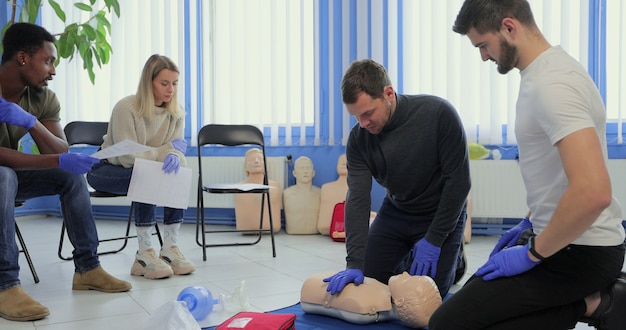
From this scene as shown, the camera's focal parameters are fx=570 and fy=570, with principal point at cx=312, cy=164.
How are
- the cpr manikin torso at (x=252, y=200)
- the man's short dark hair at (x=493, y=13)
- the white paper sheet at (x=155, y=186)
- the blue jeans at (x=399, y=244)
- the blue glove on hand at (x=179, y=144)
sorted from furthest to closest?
the cpr manikin torso at (x=252, y=200) < the blue glove on hand at (x=179, y=144) < the white paper sheet at (x=155, y=186) < the blue jeans at (x=399, y=244) < the man's short dark hair at (x=493, y=13)

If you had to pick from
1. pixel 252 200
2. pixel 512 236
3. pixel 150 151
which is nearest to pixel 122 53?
pixel 252 200

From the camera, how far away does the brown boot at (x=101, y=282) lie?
2318 mm

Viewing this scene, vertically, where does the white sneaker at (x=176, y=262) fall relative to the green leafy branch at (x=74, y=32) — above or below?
below

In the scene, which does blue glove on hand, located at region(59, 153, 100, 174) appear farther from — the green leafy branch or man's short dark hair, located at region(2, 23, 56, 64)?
the green leafy branch

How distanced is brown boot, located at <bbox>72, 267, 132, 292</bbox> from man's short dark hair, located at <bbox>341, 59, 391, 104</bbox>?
48.9 inches

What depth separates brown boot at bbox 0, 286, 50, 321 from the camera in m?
1.93

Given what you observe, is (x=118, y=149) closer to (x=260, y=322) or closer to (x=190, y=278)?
(x=190, y=278)

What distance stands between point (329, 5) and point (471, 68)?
1.13 metres

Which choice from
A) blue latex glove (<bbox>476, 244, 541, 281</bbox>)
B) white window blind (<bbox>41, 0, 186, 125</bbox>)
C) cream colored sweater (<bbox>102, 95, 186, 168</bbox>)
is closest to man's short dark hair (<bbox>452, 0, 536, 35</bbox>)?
blue latex glove (<bbox>476, 244, 541, 281</bbox>)

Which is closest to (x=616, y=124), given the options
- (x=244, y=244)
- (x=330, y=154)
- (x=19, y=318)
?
(x=330, y=154)

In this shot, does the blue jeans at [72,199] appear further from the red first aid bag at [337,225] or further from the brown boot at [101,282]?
the red first aid bag at [337,225]

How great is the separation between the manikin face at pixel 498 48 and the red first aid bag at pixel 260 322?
97 centimetres

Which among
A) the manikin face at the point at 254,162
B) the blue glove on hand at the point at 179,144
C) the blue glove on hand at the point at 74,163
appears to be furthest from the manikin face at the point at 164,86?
the manikin face at the point at 254,162

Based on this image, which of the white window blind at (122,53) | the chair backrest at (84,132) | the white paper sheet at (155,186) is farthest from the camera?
the white window blind at (122,53)
